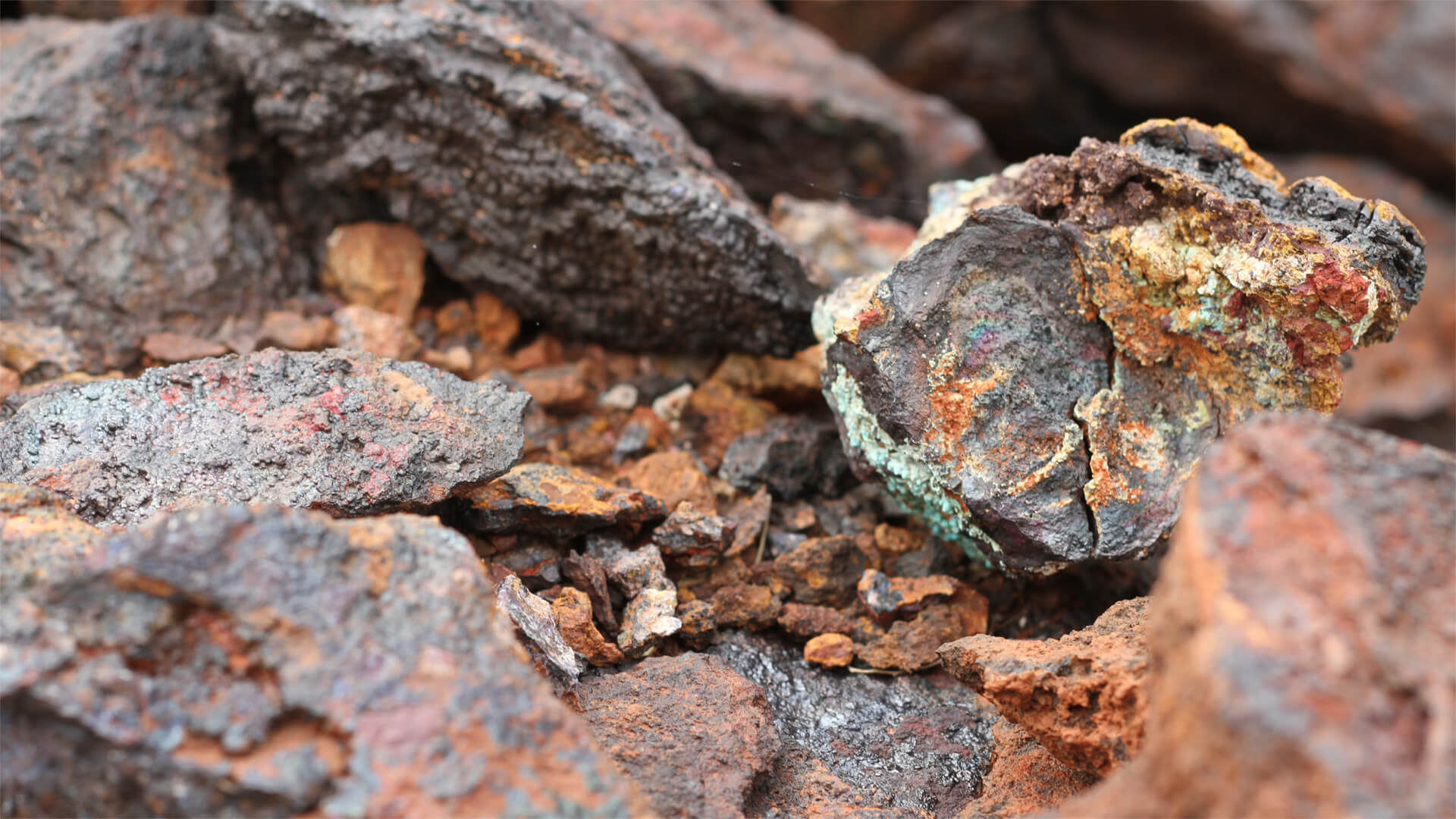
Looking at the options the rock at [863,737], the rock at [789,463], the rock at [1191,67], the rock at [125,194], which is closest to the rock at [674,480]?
the rock at [789,463]

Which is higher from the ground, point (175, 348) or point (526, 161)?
point (526, 161)

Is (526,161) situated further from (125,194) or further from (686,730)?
(686,730)

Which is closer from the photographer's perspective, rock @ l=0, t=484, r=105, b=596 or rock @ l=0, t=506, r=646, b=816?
rock @ l=0, t=506, r=646, b=816

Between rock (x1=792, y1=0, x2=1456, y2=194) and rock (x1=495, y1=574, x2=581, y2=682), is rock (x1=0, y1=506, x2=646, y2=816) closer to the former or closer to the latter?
rock (x1=495, y1=574, x2=581, y2=682)

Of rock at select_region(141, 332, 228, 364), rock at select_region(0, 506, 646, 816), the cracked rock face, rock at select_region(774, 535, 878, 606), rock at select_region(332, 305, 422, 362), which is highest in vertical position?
the cracked rock face

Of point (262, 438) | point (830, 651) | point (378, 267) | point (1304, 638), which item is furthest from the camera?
point (378, 267)

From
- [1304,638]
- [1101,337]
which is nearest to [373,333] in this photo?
[1101,337]

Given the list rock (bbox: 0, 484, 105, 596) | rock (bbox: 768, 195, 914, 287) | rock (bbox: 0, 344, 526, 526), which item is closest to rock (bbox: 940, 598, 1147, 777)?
rock (bbox: 0, 344, 526, 526)
